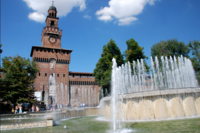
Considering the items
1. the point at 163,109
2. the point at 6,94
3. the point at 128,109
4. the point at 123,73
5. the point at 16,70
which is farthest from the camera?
the point at 123,73

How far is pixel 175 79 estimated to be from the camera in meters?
17.8

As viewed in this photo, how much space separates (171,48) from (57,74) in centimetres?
2132

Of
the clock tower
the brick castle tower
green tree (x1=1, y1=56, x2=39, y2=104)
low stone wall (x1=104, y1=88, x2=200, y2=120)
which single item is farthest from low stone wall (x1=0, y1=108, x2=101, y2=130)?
the clock tower

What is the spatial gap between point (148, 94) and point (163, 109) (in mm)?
802

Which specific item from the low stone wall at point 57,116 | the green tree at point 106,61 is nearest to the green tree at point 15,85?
the low stone wall at point 57,116

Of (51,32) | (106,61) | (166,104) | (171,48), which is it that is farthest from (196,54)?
(51,32)

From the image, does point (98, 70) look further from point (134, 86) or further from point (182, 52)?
point (182, 52)

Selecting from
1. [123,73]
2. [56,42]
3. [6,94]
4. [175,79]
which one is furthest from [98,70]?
[56,42]

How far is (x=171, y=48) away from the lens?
79.1 feet

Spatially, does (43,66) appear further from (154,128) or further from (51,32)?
(154,128)

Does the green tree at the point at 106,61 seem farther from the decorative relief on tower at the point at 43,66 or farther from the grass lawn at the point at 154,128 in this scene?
the grass lawn at the point at 154,128

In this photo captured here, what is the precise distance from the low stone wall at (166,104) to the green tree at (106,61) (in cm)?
1499

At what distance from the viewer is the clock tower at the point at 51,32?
33.8 m

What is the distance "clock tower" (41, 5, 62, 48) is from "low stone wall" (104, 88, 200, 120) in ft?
98.9
